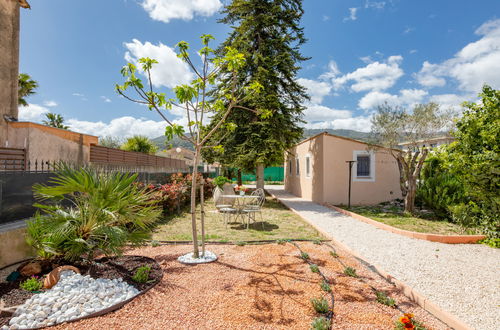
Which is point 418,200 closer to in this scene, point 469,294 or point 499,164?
point 499,164

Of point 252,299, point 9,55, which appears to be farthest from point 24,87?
point 252,299

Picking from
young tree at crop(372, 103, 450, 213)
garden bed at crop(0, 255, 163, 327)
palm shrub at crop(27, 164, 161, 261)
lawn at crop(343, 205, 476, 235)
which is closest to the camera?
garden bed at crop(0, 255, 163, 327)

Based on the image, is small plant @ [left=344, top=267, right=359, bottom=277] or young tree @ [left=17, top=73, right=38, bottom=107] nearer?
small plant @ [left=344, top=267, right=359, bottom=277]

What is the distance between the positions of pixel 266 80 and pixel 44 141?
9.40 m

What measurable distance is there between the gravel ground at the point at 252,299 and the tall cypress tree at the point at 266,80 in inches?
309

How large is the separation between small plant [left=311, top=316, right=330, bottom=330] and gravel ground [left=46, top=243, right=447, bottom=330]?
9cm

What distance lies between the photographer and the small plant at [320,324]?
250cm

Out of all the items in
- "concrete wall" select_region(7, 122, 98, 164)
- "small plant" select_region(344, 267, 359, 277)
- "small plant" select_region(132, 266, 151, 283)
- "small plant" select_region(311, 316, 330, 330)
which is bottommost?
"small plant" select_region(344, 267, 359, 277)

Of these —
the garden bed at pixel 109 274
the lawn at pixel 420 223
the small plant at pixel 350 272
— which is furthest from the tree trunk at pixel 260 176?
the small plant at pixel 350 272

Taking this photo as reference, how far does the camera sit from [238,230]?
23.9 feet

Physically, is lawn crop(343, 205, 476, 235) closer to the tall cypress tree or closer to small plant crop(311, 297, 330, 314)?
the tall cypress tree

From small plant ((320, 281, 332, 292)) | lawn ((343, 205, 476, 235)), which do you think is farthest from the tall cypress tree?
small plant ((320, 281, 332, 292))

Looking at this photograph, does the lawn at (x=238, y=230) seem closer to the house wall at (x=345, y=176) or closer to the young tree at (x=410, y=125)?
the house wall at (x=345, y=176)

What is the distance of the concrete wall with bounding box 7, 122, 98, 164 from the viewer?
415 inches
